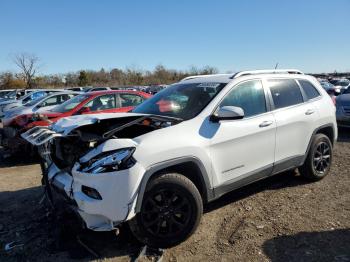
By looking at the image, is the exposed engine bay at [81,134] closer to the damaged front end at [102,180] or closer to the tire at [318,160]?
the damaged front end at [102,180]

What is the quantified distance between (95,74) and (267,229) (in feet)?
218

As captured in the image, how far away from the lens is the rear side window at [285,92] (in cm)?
483

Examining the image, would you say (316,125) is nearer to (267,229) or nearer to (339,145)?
(267,229)

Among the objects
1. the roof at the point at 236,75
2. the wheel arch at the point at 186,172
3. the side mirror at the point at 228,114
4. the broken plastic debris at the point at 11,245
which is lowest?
the broken plastic debris at the point at 11,245

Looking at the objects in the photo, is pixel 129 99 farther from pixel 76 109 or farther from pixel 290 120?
pixel 290 120

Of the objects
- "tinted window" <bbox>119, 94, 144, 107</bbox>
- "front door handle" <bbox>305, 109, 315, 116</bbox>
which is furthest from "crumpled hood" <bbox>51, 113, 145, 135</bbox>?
"tinted window" <bbox>119, 94, 144, 107</bbox>

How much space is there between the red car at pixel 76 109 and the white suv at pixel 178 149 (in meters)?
3.85

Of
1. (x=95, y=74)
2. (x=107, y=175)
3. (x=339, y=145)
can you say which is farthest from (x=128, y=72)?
(x=107, y=175)

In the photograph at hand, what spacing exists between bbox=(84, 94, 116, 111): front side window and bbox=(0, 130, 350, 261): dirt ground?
3408 mm

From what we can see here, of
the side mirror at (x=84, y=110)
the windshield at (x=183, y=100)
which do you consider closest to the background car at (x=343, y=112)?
the windshield at (x=183, y=100)

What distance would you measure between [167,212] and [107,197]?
0.71m

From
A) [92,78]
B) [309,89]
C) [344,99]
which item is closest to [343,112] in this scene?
[344,99]

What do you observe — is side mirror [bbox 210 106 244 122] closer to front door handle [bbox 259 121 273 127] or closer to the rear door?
front door handle [bbox 259 121 273 127]

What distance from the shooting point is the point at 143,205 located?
11.1 feet
